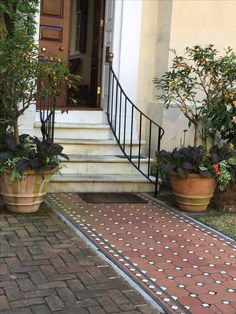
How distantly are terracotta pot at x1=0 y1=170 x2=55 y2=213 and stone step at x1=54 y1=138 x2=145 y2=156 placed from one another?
4.79ft

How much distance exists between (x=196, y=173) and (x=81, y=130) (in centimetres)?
208

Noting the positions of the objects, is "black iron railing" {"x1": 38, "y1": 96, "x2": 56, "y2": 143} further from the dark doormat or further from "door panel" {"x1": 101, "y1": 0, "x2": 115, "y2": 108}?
"door panel" {"x1": 101, "y1": 0, "x2": 115, "y2": 108}

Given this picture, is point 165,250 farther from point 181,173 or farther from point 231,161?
point 231,161


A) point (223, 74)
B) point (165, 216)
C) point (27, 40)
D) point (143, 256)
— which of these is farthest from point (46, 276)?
point (223, 74)

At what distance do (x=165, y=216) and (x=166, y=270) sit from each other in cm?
162

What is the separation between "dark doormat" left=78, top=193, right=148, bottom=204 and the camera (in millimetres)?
5960

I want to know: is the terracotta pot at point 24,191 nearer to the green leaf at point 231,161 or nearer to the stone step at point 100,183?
the stone step at point 100,183

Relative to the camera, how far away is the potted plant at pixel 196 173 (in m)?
5.54

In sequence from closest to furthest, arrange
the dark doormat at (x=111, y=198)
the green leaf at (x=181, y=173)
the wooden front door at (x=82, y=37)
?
the green leaf at (x=181, y=173) < the dark doormat at (x=111, y=198) < the wooden front door at (x=82, y=37)

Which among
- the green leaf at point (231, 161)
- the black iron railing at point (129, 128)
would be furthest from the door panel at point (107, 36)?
the green leaf at point (231, 161)

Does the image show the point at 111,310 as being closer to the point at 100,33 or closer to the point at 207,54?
the point at 207,54

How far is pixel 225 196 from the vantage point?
19.2 ft

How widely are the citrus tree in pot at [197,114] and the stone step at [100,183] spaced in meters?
0.81

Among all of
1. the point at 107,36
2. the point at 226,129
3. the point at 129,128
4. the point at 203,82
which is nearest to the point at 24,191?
the point at 129,128
